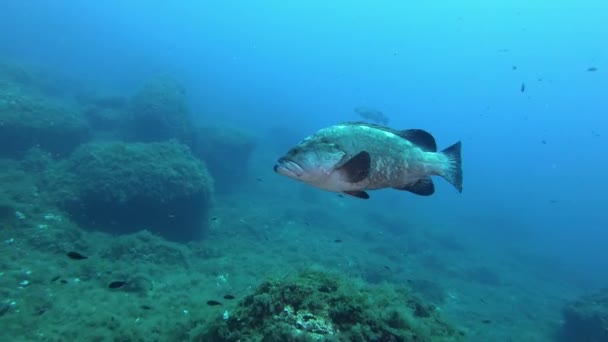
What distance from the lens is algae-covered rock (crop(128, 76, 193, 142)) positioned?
23.7 meters

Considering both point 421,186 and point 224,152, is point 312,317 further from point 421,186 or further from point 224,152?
point 224,152

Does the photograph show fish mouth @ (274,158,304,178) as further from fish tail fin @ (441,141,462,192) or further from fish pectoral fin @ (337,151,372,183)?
fish tail fin @ (441,141,462,192)

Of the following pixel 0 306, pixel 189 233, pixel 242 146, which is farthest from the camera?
pixel 242 146

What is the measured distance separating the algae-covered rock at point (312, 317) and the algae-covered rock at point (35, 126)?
17.3 meters

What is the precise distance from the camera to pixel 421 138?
3.90m

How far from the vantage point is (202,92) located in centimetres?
5806

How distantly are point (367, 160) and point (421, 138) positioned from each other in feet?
3.57

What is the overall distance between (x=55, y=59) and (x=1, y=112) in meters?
47.7

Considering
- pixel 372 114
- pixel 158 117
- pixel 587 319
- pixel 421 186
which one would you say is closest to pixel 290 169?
pixel 421 186

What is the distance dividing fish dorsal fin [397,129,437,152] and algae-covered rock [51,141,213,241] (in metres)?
12.2

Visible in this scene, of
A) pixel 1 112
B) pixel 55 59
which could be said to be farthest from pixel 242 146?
pixel 55 59

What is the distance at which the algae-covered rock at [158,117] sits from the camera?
23.7 metres

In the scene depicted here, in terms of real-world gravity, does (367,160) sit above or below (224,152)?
above

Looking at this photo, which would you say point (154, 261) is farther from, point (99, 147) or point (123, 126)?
point (123, 126)
